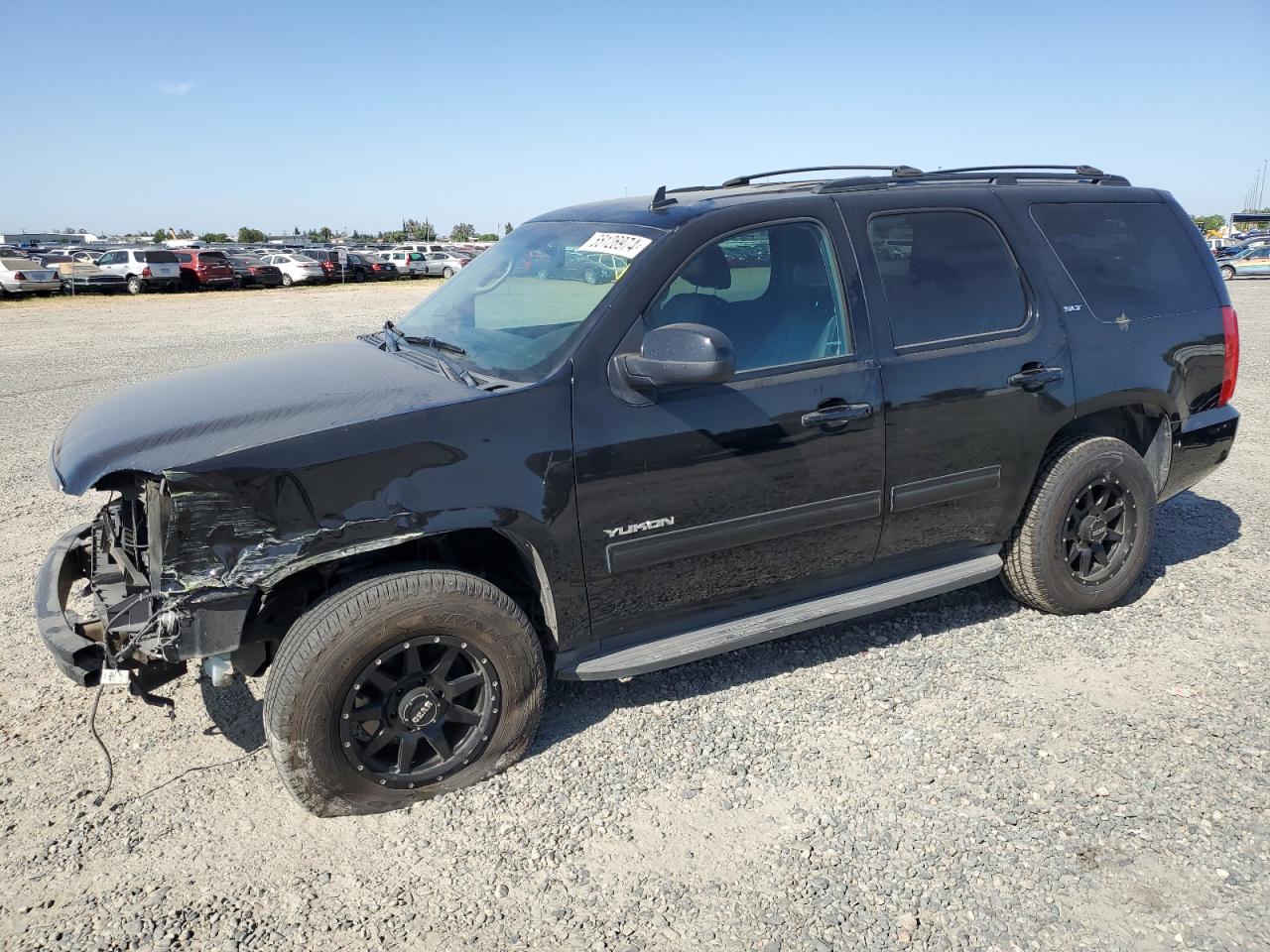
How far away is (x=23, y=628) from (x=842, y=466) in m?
3.88

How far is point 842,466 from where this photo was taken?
11.7ft

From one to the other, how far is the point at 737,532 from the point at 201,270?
34.7 m

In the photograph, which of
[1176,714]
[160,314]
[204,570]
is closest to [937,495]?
[1176,714]

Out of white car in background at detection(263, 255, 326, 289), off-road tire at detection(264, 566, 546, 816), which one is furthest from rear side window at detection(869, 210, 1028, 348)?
white car in background at detection(263, 255, 326, 289)

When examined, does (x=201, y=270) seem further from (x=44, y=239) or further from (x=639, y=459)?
(x=44, y=239)

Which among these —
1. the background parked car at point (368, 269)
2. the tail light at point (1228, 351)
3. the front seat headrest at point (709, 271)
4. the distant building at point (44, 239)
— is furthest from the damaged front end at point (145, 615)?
the distant building at point (44, 239)

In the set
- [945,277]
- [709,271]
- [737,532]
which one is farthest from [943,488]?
[709,271]

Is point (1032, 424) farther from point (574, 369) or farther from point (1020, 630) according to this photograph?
point (574, 369)

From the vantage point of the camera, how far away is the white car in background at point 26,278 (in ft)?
89.3

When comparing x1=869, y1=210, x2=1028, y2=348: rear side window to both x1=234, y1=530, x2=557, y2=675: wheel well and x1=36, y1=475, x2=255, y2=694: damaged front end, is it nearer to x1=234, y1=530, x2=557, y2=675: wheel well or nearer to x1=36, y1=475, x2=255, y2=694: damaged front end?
x1=234, y1=530, x2=557, y2=675: wheel well

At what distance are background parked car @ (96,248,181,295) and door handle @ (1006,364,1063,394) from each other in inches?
1336

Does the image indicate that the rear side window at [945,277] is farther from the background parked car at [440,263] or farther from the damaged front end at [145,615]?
the background parked car at [440,263]

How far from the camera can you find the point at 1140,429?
4527 mm

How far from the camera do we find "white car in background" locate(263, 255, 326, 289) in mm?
36656
